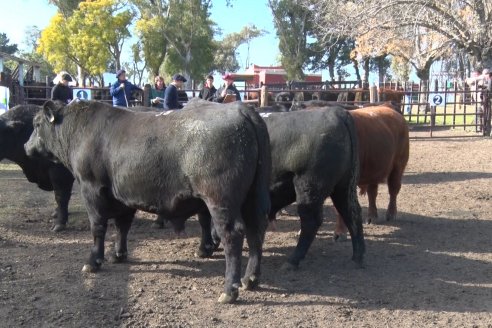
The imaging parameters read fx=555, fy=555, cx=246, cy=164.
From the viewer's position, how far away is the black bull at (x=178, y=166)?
4449mm

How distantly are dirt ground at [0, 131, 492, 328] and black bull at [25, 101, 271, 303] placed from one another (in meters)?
0.37

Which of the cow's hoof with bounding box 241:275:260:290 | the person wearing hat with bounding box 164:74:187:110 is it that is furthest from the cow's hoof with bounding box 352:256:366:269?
the person wearing hat with bounding box 164:74:187:110

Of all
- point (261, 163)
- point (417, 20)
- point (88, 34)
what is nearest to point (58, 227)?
point (261, 163)

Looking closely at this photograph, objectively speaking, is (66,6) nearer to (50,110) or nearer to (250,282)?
(50,110)

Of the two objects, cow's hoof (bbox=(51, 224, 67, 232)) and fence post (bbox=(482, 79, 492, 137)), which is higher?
fence post (bbox=(482, 79, 492, 137))

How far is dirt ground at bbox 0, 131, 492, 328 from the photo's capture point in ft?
13.9

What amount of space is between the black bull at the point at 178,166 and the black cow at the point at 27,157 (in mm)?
1578

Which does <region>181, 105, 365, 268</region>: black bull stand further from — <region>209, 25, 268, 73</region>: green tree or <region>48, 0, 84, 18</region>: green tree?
<region>209, 25, 268, 73</region>: green tree

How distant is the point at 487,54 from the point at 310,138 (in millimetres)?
18698

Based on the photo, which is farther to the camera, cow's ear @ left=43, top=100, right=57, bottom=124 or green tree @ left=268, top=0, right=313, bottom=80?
green tree @ left=268, top=0, right=313, bottom=80

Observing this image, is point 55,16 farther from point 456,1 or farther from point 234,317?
point 234,317

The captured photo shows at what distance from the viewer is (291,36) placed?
47375 mm

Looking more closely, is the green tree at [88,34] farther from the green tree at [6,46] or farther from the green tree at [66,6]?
the green tree at [6,46]

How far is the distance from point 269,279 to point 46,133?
273 cm
